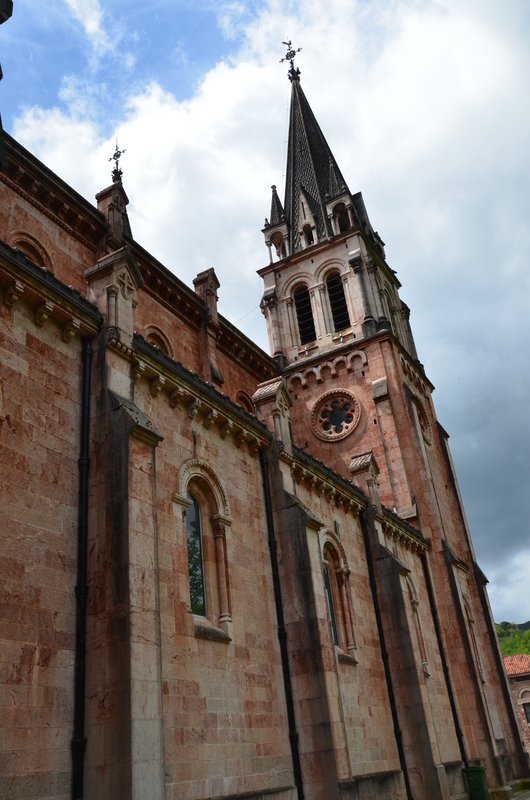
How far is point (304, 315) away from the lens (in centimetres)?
3775

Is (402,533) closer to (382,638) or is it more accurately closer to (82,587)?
(382,638)

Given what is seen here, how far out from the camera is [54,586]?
34.3ft

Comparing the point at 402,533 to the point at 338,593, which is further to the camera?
the point at 402,533

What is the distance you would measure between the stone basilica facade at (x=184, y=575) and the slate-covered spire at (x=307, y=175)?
48.7 feet

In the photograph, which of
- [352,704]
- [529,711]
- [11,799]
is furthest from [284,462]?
[529,711]

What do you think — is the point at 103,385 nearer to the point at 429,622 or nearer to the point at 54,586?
the point at 54,586

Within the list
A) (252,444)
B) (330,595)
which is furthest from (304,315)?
(252,444)

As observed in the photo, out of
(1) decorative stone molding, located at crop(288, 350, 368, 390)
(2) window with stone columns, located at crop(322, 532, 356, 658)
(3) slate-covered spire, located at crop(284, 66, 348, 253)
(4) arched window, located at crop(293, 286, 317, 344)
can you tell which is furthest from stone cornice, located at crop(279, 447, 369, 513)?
(3) slate-covered spire, located at crop(284, 66, 348, 253)

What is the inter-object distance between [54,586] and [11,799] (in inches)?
110

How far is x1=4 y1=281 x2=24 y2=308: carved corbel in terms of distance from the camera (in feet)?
37.7

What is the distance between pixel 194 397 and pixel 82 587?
5.45 m

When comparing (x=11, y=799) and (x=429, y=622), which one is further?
(x=429, y=622)

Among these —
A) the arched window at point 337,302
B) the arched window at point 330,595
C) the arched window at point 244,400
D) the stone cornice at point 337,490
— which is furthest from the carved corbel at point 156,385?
the arched window at point 337,302

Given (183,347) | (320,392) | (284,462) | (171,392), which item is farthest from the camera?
(320,392)
